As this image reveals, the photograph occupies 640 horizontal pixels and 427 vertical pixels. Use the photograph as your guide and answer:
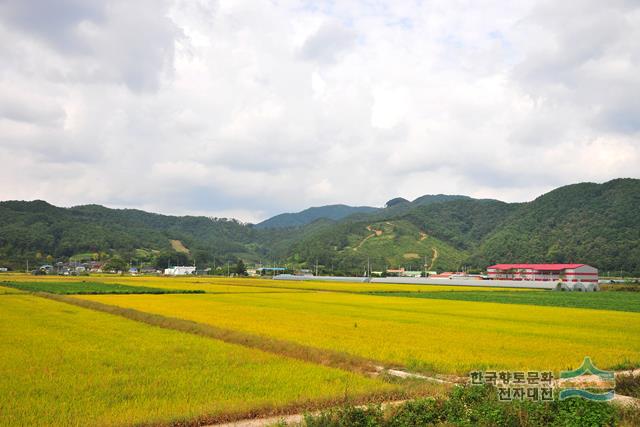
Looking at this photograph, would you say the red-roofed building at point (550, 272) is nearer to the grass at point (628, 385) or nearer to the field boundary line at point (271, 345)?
the field boundary line at point (271, 345)

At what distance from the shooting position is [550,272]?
99.2m

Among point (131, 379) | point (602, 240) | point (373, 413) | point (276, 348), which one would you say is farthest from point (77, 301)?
point (602, 240)

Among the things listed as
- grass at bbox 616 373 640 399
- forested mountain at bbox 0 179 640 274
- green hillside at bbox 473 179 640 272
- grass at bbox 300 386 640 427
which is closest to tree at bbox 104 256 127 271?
forested mountain at bbox 0 179 640 274

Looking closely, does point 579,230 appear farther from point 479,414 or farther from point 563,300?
point 479,414

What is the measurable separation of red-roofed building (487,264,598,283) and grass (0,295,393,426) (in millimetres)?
85566

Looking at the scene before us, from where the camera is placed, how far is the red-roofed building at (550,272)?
3637 inches

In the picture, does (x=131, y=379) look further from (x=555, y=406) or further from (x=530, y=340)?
(x=530, y=340)

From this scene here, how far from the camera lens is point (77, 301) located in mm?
41562

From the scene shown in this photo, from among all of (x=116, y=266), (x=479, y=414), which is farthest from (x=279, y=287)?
(x=116, y=266)

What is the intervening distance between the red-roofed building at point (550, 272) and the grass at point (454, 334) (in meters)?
60.7

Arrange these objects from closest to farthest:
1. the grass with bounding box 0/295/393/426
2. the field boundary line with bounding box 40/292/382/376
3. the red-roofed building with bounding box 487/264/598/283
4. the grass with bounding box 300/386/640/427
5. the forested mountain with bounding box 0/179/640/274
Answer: the grass with bounding box 300/386/640/427 < the grass with bounding box 0/295/393/426 < the field boundary line with bounding box 40/292/382/376 < the red-roofed building with bounding box 487/264/598/283 < the forested mountain with bounding box 0/179/640/274

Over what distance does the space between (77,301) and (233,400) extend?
115 ft

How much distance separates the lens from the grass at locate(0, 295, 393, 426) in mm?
10180

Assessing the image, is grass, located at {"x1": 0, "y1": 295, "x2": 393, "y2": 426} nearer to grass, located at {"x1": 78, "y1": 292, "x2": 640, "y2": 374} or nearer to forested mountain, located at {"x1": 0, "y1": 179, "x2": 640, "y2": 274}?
grass, located at {"x1": 78, "y1": 292, "x2": 640, "y2": 374}
